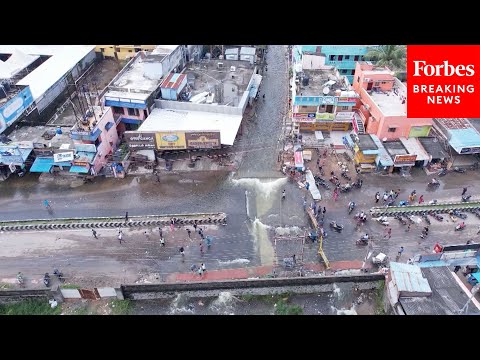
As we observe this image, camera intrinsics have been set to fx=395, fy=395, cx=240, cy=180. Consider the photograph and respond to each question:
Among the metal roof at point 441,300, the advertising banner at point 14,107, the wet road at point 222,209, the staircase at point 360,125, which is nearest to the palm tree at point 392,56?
the staircase at point 360,125

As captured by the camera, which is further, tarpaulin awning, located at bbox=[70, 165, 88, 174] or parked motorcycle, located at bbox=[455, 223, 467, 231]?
tarpaulin awning, located at bbox=[70, 165, 88, 174]

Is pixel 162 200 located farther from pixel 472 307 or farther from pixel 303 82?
pixel 472 307

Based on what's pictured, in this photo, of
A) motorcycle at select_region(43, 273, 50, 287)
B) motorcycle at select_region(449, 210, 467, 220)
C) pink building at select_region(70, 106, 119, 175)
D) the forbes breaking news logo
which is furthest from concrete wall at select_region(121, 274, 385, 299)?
pink building at select_region(70, 106, 119, 175)

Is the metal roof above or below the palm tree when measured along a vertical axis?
below

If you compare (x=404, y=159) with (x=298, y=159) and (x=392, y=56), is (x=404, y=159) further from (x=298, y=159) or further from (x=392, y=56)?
(x=392, y=56)

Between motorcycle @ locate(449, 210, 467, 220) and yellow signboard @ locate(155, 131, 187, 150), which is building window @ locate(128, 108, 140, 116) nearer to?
yellow signboard @ locate(155, 131, 187, 150)

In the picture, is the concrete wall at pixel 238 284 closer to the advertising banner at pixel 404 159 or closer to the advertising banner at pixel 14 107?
the advertising banner at pixel 404 159
